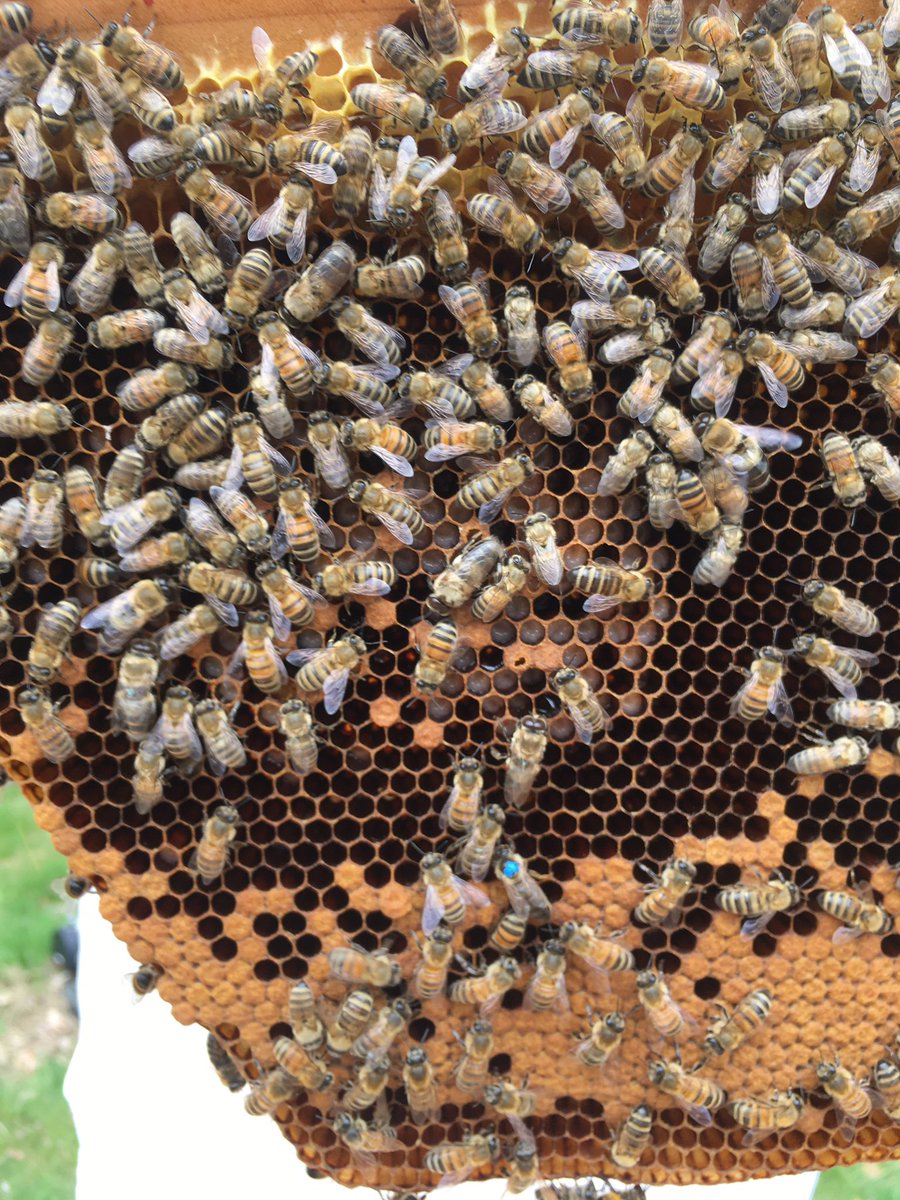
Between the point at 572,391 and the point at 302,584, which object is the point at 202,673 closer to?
the point at 302,584

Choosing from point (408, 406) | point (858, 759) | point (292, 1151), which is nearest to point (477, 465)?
point (408, 406)

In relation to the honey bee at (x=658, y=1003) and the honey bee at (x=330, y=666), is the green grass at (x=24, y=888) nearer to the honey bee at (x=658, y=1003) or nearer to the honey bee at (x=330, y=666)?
the honey bee at (x=330, y=666)

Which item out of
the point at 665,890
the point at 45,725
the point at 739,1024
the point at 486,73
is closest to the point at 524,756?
the point at 665,890

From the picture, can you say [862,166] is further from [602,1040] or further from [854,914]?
[602,1040]

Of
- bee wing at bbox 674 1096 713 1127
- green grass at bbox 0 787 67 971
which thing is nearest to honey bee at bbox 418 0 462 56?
bee wing at bbox 674 1096 713 1127

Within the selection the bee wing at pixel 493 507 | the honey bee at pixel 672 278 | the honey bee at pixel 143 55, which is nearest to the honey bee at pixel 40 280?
the honey bee at pixel 143 55
